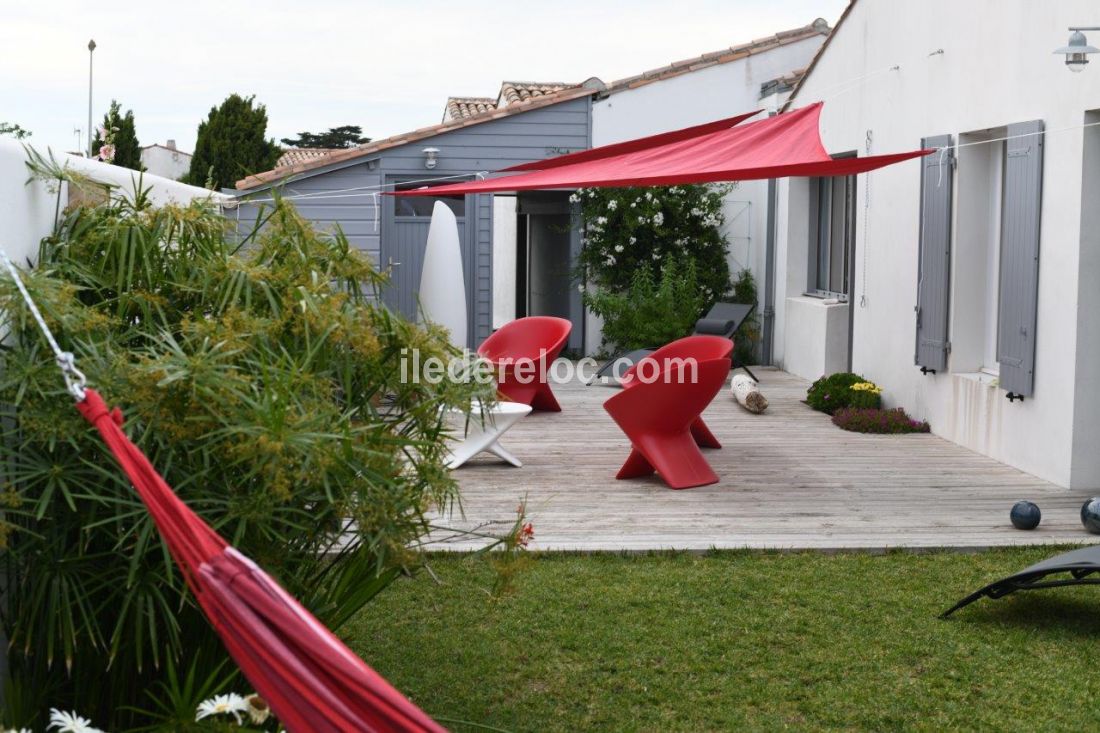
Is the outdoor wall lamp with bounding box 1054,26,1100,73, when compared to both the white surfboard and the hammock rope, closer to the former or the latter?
the white surfboard

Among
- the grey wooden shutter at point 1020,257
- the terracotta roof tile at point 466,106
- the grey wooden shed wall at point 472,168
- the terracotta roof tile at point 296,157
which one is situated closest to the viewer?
the grey wooden shutter at point 1020,257

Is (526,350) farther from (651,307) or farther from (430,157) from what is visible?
(430,157)

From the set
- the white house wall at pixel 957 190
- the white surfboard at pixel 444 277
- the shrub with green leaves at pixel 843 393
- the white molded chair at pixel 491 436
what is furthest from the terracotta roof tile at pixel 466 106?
the white molded chair at pixel 491 436

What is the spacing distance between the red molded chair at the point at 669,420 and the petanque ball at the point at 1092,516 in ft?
7.03

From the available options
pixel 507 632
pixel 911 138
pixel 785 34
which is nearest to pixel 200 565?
pixel 507 632

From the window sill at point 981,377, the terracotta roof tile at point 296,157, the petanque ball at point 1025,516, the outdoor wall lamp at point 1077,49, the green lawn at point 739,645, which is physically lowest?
the green lawn at point 739,645

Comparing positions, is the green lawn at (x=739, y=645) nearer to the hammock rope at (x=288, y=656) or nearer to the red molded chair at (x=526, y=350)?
the hammock rope at (x=288, y=656)

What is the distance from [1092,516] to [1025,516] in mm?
314

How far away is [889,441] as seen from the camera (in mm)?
9477

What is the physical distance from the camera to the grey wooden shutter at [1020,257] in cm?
788

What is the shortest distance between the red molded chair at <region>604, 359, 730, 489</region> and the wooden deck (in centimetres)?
11

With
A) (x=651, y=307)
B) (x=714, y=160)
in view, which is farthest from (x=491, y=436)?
(x=651, y=307)

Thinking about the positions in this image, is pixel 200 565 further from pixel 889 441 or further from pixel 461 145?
pixel 461 145

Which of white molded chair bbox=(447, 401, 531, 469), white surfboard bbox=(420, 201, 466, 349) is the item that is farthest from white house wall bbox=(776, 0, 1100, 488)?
white surfboard bbox=(420, 201, 466, 349)
